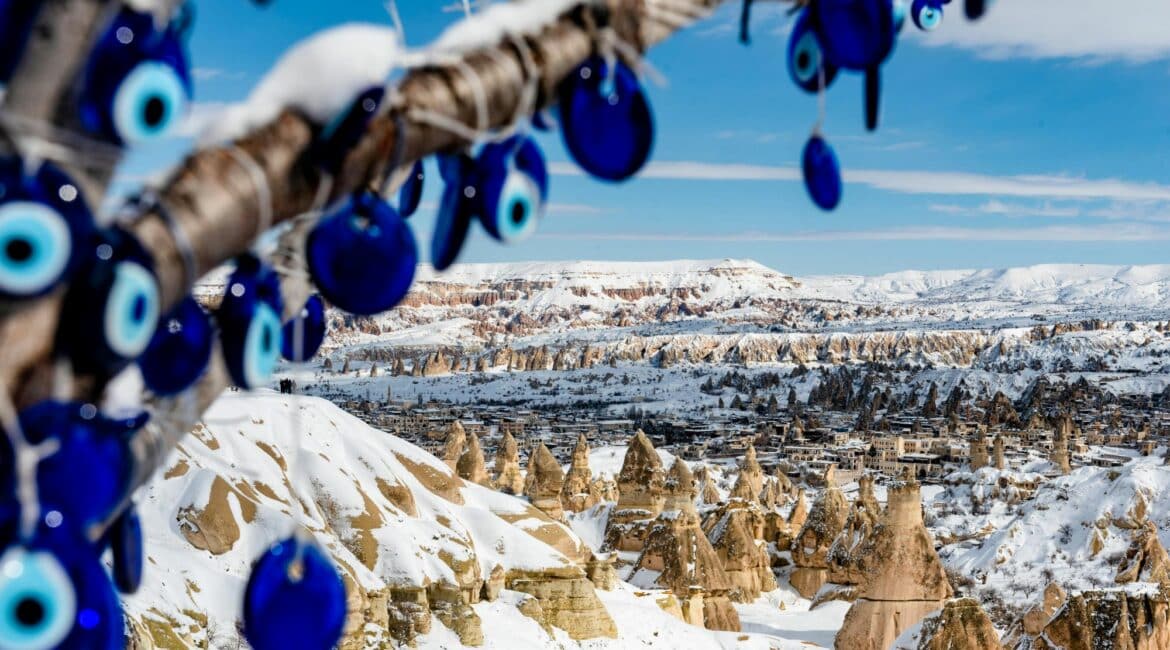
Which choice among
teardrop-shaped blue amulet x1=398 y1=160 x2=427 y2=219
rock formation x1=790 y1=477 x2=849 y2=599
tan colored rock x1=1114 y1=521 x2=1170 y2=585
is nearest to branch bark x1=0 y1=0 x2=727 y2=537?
teardrop-shaped blue amulet x1=398 y1=160 x2=427 y2=219

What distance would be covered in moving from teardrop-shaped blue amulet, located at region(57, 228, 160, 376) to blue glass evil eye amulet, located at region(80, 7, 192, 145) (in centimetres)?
10

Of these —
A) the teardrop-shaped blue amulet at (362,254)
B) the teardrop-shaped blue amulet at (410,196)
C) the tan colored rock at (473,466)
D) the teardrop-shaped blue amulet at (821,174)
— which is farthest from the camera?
the tan colored rock at (473,466)

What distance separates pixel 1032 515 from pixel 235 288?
23386mm

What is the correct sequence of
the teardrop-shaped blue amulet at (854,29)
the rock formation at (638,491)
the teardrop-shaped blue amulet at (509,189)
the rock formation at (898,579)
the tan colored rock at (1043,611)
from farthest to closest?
the rock formation at (638,491), the rock formation at (898,579), the tan colored rock at (1043,611), the teardrop-shaped blue amulet at (854,29), the teardrop-shaped blue amulet at (509,189)

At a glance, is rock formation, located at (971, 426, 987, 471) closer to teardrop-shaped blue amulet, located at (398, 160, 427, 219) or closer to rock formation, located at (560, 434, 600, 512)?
rock formation, located at (560, 434, 600, 512)

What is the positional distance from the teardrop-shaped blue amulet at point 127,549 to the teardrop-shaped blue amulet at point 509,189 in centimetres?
54

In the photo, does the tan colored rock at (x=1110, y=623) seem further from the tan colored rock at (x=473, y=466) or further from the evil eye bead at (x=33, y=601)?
the tan colored rock at (x=473, y=466)

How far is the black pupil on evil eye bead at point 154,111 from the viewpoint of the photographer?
974 millimetres

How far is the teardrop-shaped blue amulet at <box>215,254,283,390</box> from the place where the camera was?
46.0 inches

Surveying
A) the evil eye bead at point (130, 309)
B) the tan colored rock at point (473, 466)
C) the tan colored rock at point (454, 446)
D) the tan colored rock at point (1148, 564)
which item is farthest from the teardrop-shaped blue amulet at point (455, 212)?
the tan colored rock at point (454, 446)

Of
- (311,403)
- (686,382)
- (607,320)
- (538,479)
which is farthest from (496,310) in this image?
(311,403)

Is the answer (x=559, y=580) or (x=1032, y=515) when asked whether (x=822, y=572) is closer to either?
(x=1032, y=515)

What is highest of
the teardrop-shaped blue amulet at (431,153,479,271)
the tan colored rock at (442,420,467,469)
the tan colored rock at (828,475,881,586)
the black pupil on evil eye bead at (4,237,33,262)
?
the teardrop-shaped blue amulet at (431,153,479,271)

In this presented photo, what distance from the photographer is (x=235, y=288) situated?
46.5 inches
